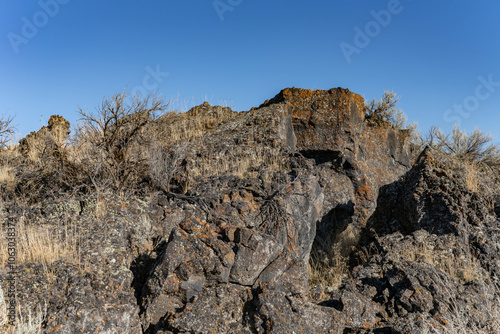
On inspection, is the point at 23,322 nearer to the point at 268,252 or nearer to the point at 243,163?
the point at 268,252

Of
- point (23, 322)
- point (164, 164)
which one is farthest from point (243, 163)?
point (23, 322)

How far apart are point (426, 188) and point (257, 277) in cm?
423

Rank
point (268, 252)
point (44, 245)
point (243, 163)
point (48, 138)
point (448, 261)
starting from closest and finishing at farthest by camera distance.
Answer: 1. point (44, 245)
2. point (268, 252)
3. point (448, 261)
4. point (243, 163)
5. point (48, 138)

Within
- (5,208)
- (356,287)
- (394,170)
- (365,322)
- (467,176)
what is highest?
(394,170)

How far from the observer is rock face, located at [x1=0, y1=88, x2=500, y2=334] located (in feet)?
14.6

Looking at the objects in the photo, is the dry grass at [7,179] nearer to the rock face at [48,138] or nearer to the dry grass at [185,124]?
the rock face at [48,138]

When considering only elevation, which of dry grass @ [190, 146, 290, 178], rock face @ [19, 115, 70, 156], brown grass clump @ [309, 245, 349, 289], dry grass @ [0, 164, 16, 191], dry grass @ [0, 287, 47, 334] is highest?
rock face @ [19, 115, 70, 156]

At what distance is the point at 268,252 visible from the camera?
5.38m

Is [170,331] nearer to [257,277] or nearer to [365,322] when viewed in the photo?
[257,277]

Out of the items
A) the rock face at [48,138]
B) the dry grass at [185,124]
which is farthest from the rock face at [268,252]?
the rock face at [48,138]

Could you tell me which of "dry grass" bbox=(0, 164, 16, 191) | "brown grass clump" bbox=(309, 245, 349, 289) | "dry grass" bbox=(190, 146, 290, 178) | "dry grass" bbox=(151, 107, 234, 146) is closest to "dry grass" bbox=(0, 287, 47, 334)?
"dry grass" bbox=(190, 146, 290, 178)

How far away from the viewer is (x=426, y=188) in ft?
23.9

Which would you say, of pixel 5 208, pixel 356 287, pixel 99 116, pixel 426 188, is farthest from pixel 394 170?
pixel 5 208

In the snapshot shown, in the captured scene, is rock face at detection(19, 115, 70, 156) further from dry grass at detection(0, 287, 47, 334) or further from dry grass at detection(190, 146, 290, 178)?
dry grass at detection(0, 287, 47, 334)
